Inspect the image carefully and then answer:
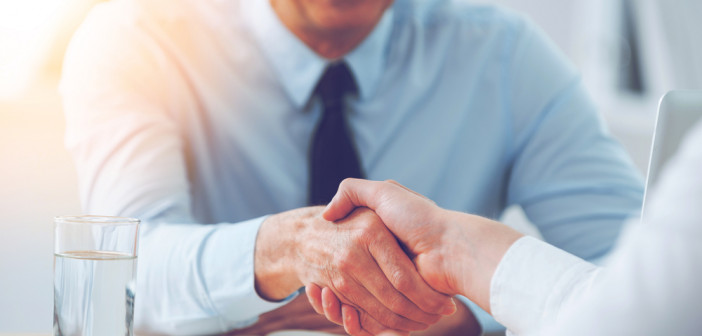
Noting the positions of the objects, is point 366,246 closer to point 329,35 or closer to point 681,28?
point 329,35

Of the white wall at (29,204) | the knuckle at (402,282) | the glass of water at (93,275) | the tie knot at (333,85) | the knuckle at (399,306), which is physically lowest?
the white wall at (29,204)

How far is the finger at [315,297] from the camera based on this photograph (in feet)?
2.32

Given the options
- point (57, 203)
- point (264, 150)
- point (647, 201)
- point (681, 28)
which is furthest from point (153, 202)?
point (681, 28)

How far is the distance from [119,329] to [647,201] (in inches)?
16.7

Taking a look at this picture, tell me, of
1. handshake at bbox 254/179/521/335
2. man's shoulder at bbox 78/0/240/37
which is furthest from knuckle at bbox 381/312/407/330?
man's shoulder at bbox 78/0/240/37

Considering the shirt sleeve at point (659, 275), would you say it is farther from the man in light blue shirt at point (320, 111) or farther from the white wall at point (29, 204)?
the white wall at point (29, 204)

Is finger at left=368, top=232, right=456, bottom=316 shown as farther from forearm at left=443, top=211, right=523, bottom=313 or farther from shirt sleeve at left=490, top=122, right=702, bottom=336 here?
shirt sleeve at left=490, top=122, right=702, bottom=336

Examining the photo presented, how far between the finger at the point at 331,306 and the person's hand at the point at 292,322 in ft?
0.05

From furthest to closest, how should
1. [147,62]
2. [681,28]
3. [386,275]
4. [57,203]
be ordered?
1. [681,28]
2. [57,203]
3. [147,62]
4. [386,275]

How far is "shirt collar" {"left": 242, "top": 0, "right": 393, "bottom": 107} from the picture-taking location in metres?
1.14

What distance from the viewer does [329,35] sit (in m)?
1.16

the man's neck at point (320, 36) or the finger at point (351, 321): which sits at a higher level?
the man's neck at point (320, 36)

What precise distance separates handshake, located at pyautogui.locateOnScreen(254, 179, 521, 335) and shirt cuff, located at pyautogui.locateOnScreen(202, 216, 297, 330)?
4 cm

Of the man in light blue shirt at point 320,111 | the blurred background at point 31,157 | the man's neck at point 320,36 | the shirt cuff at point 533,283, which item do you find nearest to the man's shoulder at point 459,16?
the man in light blue shirt at point 320,111
